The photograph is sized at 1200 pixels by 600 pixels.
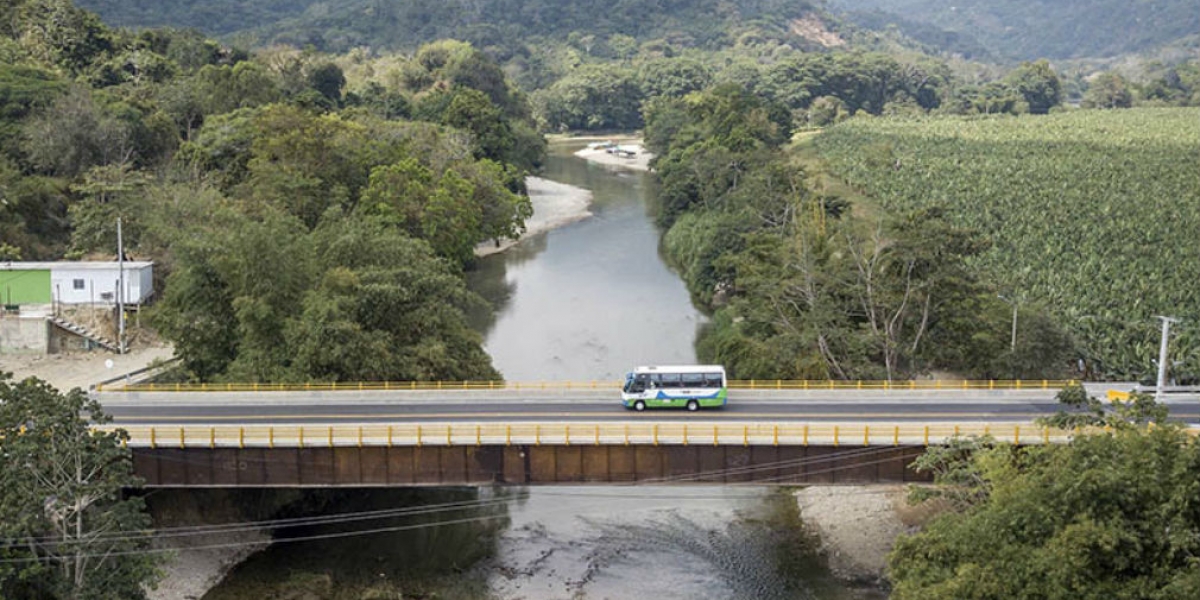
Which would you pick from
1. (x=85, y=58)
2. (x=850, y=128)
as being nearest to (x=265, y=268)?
(x=85, y=58)

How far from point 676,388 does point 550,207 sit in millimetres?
80916

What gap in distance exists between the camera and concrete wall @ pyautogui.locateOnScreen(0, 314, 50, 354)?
61969 mm

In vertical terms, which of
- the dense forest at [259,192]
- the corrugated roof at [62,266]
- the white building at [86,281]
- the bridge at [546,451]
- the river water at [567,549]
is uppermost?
the dense forest at [259,192]

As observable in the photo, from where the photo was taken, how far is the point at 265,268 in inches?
2121

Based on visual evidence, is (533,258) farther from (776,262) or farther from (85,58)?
(85,58)

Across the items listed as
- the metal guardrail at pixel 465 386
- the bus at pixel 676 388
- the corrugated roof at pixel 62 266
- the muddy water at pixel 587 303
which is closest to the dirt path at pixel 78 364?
the corrugated roof at pixel 62 266

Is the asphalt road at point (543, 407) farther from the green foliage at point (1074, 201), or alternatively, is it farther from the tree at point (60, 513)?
the green foliage at point (1074, 201)

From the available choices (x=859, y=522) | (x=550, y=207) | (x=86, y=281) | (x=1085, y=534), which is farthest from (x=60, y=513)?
(x=550, y=207)

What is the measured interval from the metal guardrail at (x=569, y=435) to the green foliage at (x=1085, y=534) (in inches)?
302

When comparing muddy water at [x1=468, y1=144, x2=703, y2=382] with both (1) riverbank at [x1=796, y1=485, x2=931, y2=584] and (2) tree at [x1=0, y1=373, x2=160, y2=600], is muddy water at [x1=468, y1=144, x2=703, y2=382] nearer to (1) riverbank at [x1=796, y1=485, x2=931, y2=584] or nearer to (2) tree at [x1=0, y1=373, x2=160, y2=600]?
(1) riverbank at [x1=796, y1=485, x2=931, y2=584]

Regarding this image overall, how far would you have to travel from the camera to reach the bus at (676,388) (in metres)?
45.8

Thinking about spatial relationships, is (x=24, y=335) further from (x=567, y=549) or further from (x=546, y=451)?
(x=546, y=451)

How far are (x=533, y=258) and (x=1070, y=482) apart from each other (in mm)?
73464

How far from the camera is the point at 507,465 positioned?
41219 millimetres
